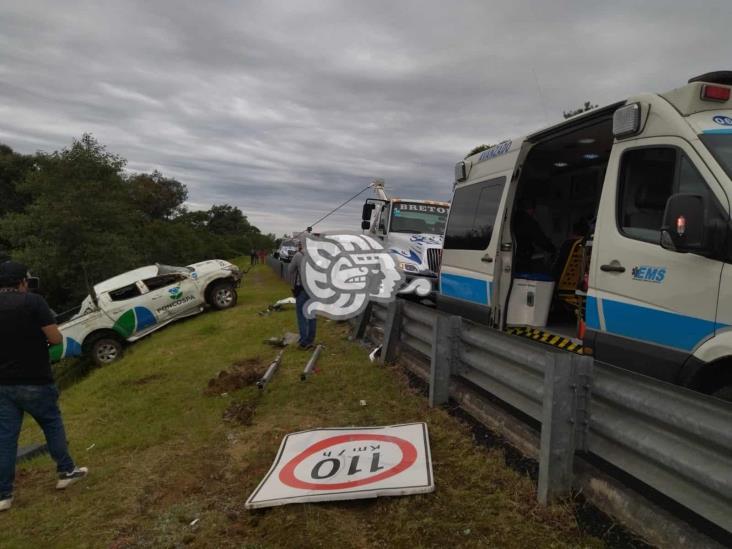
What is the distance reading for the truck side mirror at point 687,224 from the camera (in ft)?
9.27

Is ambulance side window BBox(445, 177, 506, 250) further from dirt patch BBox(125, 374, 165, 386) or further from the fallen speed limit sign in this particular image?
dirt patch BBox(125, 374, 165, 386)

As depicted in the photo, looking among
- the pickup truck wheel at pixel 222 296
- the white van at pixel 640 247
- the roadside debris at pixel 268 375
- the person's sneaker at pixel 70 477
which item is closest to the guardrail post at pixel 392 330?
the white van at pixel 640 247

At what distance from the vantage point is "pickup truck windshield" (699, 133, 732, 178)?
9.76 ft

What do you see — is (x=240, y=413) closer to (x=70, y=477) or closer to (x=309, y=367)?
(x=309, y=367)

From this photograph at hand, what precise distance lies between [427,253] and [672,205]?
7157mm

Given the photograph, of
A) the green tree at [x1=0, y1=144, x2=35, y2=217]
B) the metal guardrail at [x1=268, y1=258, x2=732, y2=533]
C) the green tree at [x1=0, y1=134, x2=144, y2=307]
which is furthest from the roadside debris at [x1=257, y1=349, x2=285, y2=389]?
the green tree at [x1=0, y1=144, x2=35, y2=217]

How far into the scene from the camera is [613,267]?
11.9ft

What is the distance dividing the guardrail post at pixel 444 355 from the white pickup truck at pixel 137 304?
1073 cm

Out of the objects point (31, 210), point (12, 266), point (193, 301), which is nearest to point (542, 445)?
point (12, 266)

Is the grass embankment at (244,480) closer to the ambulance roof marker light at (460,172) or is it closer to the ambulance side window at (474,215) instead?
the ambulance side window at (474,215)

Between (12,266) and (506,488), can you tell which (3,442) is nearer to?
(12,266)

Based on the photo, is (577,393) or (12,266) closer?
(577,393)

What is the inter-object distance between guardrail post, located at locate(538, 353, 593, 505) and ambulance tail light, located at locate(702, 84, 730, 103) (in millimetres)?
2134

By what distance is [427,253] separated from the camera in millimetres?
10070
